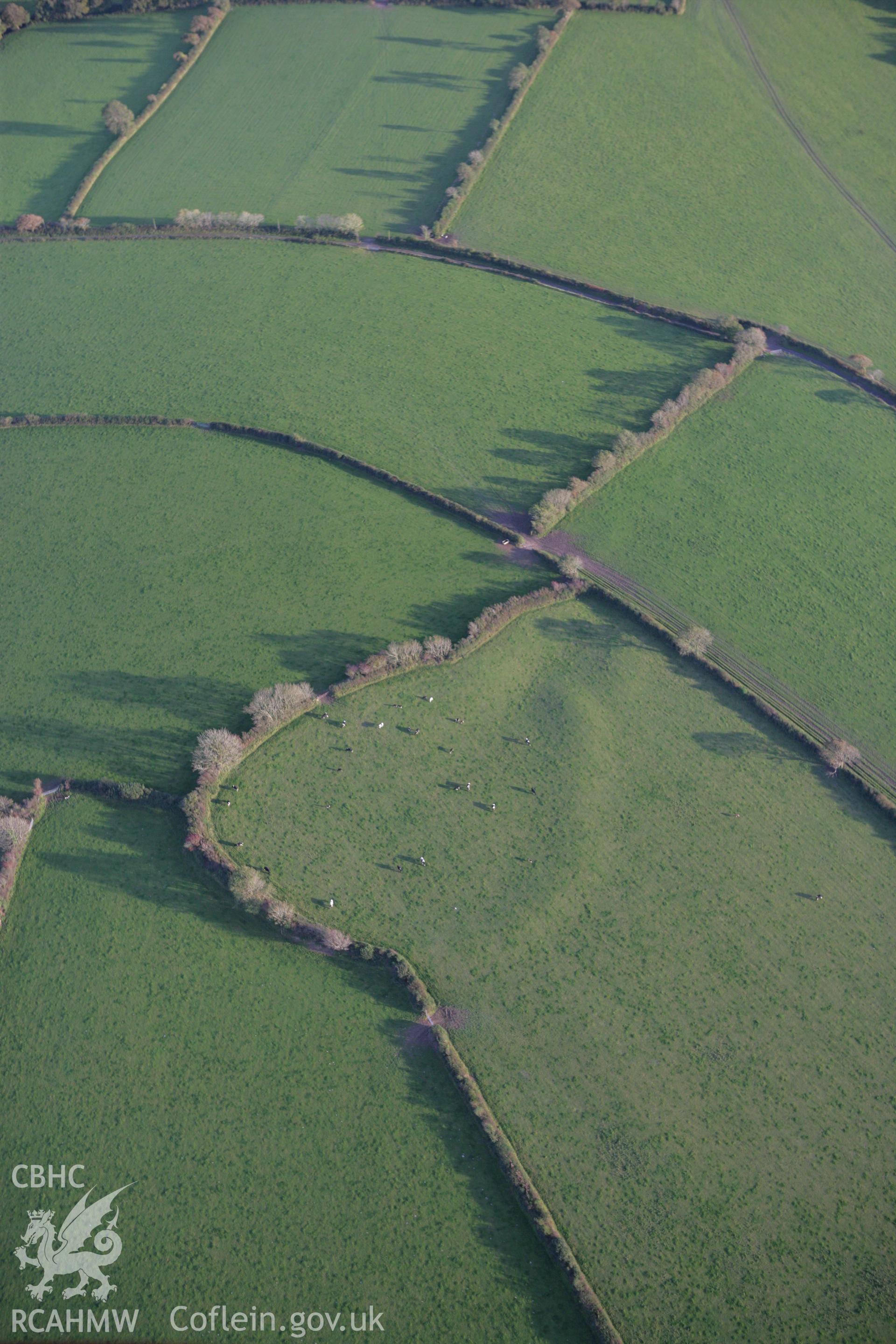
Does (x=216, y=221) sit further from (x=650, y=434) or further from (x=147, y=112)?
(x=650, y=434)

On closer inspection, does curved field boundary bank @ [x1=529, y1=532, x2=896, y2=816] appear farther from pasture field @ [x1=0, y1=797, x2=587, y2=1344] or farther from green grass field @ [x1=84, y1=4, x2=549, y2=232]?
green grass field @ [x1=84, y1=4, x2=549, y2=232]

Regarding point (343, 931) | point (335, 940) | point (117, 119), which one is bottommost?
point (343, 931)

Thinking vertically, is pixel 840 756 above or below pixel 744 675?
below

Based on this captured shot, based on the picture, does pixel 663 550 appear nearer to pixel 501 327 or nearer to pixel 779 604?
pixel 779 604

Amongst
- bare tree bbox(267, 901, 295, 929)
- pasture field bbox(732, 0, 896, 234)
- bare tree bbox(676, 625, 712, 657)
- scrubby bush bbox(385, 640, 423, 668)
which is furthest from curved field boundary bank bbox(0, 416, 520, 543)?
pasture field bbox(732, 0, 896, 234)

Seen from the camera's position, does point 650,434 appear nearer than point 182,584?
No

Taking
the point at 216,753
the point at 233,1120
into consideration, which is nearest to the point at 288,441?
the point at 216,753
